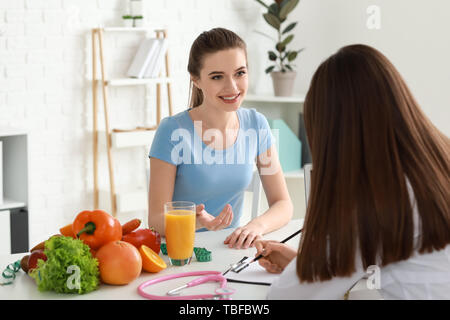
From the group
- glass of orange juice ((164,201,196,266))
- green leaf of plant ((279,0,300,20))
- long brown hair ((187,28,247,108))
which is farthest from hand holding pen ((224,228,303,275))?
green leaf of plant ((279,0,300,20))

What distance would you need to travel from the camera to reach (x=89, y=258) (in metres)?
1.21

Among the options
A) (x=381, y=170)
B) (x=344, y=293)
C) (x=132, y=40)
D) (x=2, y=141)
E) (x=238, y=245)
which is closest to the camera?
(x=381, y=170)

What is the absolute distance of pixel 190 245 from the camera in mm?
1395

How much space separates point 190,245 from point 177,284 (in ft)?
0.47

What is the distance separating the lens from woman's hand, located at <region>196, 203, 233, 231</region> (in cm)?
152

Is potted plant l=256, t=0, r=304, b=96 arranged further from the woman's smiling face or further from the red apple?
the red apple

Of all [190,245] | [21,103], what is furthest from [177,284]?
[21,103]

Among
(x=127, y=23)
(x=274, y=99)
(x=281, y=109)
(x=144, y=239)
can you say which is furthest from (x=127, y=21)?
(x=144, y=239)

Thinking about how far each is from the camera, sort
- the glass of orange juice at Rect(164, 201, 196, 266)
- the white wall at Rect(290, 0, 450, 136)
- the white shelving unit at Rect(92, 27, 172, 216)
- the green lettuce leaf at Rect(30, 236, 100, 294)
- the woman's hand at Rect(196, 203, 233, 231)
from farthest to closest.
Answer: the white shelving unit at Rect(92, 27, 172, 216) < the white wall at Rect(290, 0, 450, 136) < the woman's hand at Rect(196, 203, 233, 231) < the glass of orange juice at Rect(164, 201, 196, 266) < the green lettuce leaf at Rect(30, 236, 100, 294)

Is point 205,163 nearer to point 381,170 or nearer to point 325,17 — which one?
point 381,170

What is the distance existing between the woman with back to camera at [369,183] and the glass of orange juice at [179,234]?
Result: 15.7 inches

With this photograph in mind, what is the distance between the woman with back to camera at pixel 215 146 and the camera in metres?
1.90

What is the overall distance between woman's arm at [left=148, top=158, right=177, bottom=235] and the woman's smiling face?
0.88ft

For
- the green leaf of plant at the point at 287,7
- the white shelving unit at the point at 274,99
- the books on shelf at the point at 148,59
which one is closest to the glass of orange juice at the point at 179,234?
the books on shelf at the point at 148,59
